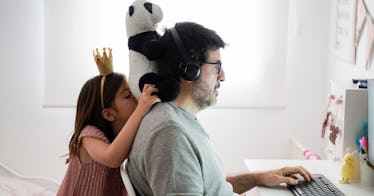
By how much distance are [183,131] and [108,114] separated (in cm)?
49

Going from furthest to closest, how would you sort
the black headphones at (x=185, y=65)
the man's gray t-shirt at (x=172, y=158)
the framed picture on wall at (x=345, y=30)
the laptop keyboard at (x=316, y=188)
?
the framed picture on wall at (x=345, y=30) → the laptop keyboard at (x=316, y=188) → the black headphones at (x=185, y=65) → the man's gray t-shirt at (x=172, y=158)

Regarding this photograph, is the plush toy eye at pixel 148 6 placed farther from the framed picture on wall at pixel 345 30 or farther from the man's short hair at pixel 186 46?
the framed picture on wall at pixel 345 30

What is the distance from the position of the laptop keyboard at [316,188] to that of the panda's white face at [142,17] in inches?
27.7

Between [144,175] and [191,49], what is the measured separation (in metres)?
0.39

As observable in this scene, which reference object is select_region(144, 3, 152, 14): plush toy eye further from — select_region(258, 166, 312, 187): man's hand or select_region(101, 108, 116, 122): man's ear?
select_region(258, 166, 312, 187): man's hand

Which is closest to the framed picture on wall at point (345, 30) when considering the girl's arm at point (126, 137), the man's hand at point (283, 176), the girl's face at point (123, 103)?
the man's hand at point (283, 176)

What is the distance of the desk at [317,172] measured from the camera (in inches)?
67.4

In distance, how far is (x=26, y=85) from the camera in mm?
3254

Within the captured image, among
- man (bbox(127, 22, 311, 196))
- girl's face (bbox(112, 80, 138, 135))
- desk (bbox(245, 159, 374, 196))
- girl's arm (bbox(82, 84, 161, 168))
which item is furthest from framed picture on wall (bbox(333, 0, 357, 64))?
girl's arm (bbox(82, 84, 161, 168))

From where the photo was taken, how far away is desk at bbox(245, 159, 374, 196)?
171cm

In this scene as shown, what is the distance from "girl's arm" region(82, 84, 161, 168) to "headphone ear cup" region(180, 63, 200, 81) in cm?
10

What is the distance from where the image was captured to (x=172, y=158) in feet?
4.32

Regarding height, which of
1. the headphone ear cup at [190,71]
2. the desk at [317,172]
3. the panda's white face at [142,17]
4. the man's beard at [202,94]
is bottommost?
the desk at [317,172]

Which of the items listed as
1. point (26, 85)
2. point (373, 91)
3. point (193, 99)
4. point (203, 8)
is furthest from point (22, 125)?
point (373, 91)
